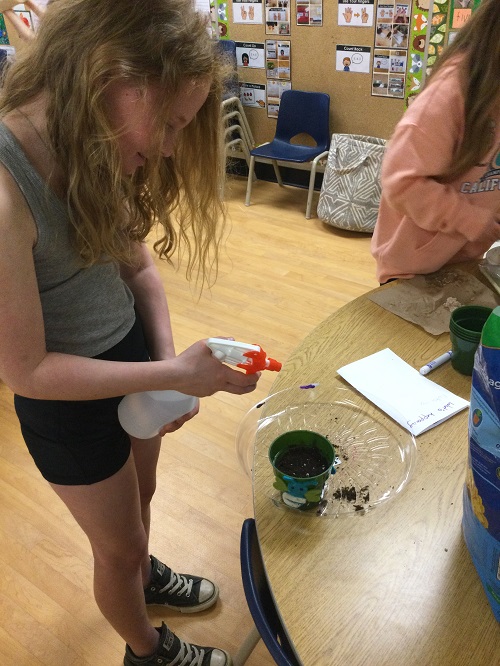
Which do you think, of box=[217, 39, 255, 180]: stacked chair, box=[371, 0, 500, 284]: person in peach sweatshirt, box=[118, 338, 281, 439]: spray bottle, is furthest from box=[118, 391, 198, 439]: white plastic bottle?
box=[217, 39, 255, 180]: stacked chair

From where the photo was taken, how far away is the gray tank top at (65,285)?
0.74 m

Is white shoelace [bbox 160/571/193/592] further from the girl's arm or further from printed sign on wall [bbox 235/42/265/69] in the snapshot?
printed sign on wall [bbox 235/42/265/69]

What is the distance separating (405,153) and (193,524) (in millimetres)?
1260

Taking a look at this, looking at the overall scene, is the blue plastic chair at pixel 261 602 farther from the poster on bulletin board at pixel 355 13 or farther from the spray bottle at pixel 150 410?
the poster on bulletin board at pixel 355 13

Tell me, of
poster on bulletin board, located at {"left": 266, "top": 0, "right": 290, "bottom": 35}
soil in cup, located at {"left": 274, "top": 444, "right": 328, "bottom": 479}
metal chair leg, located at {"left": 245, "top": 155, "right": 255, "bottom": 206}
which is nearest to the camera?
soil in cup, located at {"left": 274, "top": 444, "right": 328, "bottom": 479}

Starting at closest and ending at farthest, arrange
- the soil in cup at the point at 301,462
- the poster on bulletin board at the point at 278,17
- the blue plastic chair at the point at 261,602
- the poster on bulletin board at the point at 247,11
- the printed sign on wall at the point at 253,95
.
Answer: the blue plastic chair at the point at 261,602 → the soil in cup at the point at 301,462 → the poster on bulletin board at the point at 278,17 → the poster on bulletin board at the point at 247,11 → the printed sign on wall at the point at 253,95

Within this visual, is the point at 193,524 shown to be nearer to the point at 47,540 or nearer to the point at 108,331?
the point at 47,540

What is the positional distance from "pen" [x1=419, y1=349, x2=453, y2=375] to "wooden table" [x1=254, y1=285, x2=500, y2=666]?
0.17 m

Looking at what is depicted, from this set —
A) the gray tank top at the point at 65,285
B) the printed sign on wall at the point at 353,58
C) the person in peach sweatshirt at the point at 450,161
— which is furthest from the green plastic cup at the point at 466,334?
the printed sign on wall at the point at 353,58

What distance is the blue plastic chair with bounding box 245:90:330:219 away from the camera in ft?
12.4

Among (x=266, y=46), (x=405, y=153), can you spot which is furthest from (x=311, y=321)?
(x=266, y=46)

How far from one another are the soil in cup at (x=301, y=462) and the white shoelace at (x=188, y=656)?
74cm

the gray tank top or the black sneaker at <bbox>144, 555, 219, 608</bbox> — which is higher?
the gray tank top

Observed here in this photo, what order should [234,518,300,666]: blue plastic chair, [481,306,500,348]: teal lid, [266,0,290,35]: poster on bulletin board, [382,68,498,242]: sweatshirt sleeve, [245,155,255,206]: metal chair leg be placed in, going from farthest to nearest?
[245,155,255,206]: metal chair leg, [266,0,290,35]: poster on bulletin board, [382,68,498,242]: sweatshirt sleeve, [234,518,300,666]: blue plastic chair, [481,306,500,348]: teal lid
